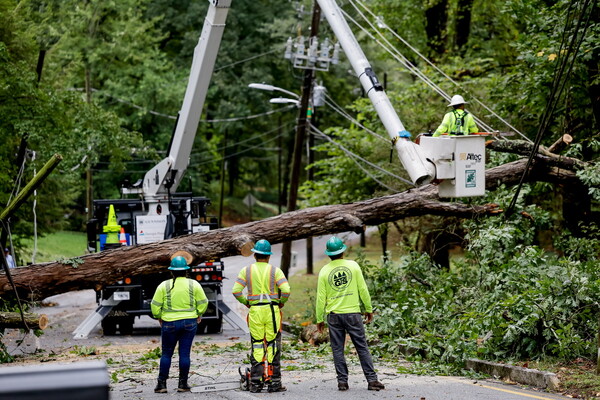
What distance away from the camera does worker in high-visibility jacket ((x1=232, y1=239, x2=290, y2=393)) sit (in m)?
9.69

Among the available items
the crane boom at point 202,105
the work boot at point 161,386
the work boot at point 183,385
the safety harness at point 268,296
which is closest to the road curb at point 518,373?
the crane boom at point 202,105

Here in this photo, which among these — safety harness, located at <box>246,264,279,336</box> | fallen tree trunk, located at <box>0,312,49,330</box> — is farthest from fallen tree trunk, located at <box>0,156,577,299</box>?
safety harness, located at <box>246,264,279,336</box>

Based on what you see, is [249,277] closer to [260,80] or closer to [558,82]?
[558,82]

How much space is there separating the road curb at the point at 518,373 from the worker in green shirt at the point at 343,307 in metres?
1.81

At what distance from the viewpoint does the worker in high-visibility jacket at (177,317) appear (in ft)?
32.2

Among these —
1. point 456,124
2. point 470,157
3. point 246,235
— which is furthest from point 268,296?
point 246,235

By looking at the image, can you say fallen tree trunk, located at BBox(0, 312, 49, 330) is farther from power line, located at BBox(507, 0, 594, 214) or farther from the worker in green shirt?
power line, located at BBox(507, 0, 594, 214)

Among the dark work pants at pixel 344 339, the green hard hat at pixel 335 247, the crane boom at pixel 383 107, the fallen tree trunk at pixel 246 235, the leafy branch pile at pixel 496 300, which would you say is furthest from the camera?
the fallen tree trunk at pixel 246 235

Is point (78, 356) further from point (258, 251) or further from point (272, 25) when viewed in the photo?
point (272, 25)

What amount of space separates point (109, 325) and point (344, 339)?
8.64m

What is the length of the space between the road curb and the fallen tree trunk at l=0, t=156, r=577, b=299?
3.54 m

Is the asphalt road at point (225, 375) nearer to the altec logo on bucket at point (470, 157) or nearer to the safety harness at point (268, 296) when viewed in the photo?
the safety harness at point (268, 296)

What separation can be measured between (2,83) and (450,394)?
12.7 m

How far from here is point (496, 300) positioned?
38.7ft
